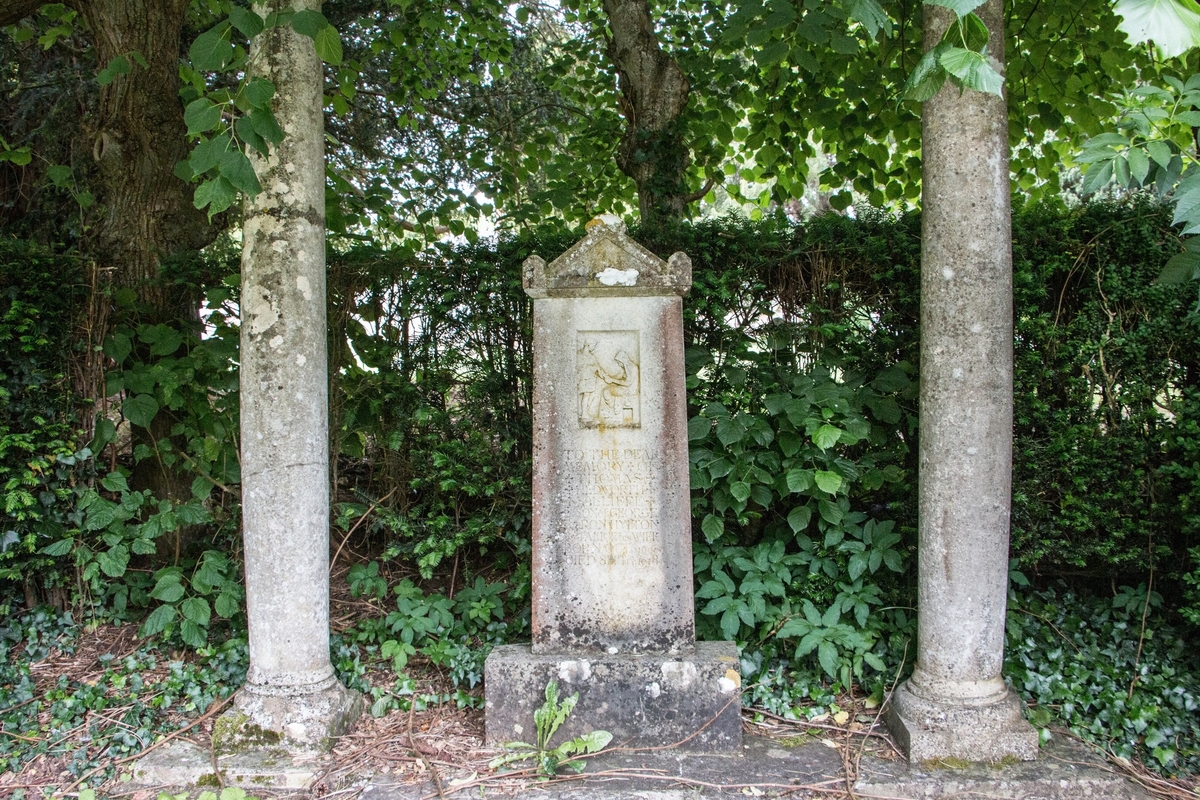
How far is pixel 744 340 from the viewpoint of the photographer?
4.29 m

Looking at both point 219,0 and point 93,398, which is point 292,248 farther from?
point 219,0

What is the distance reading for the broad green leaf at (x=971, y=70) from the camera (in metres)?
2.22

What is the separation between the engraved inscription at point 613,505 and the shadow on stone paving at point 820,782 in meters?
0.88

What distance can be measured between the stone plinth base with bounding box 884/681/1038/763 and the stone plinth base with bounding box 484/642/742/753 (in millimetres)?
756

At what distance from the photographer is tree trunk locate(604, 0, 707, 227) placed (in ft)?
18.9

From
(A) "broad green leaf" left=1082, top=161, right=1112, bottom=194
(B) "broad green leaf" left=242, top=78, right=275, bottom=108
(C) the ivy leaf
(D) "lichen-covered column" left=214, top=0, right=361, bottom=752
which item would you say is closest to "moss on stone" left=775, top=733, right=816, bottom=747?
(D) "lichen-covered column" left=214, top=0, right=361, bottom=752

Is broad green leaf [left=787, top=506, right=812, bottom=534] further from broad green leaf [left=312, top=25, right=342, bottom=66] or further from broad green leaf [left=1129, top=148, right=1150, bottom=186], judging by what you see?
broad green leaf [left=312, top=25, right=342, bottom=66]

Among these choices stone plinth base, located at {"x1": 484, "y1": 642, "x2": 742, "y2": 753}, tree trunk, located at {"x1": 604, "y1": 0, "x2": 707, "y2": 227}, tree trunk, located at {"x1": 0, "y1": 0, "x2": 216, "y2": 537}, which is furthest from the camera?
tree trunk, located at {"x1": 604, "y1": 0, "x2": 707, "y2": 227}

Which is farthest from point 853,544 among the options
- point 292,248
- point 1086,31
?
point 1086,31

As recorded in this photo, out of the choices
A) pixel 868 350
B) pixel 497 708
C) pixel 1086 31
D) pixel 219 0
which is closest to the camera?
pixel 497 708

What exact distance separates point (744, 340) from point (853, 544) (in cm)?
121

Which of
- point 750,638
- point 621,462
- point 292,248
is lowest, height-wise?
point 750,638

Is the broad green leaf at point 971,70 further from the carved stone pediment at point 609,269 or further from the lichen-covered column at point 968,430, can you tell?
the carved stone pediment at point 609,269

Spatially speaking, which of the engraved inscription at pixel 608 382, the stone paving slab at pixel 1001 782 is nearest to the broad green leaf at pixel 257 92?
the engraved inscription at pixel 608 382
